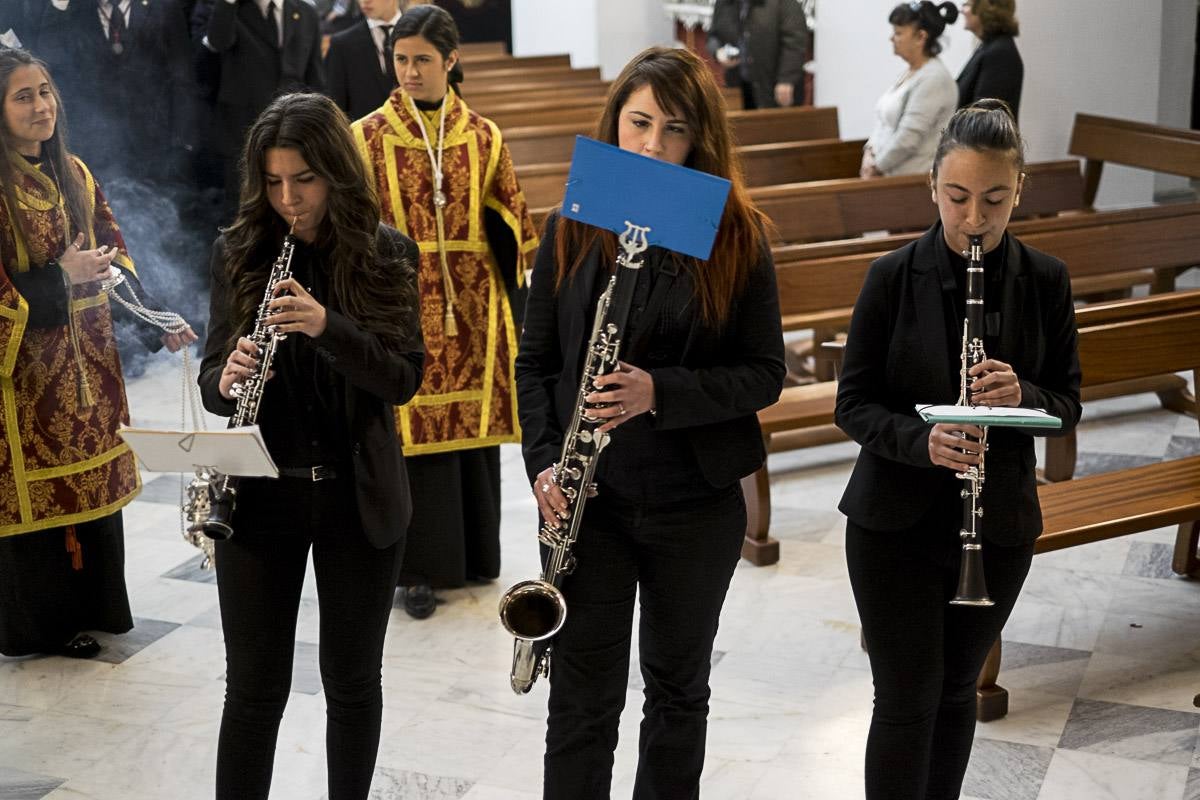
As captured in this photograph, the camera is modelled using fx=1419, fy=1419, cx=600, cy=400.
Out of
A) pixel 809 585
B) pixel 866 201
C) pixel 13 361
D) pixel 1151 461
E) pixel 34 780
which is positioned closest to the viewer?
pixel 34 780

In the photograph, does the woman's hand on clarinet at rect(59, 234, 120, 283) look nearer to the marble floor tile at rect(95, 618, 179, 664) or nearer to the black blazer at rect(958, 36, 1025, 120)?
the marble floor tile at rect(95, 618, 179, 664)

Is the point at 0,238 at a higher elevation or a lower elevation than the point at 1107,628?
higher

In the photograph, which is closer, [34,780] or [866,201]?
[34,780]

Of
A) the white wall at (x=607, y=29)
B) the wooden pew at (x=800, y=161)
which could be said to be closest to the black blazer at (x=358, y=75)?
the wooden pew at (x=800, y=161)

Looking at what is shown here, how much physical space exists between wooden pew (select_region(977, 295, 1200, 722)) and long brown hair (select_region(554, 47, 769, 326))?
5.15 feet

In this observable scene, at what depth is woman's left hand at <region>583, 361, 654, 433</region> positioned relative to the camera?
226 cm

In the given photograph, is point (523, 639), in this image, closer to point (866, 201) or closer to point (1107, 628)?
point (1107, 628)

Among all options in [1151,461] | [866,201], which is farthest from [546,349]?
[866,201]

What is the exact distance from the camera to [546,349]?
2.52 m

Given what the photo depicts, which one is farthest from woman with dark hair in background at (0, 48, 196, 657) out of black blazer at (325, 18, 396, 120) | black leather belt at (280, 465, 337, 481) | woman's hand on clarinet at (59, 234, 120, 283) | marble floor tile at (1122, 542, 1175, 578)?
marble floor tile at (1122, 542, 1175, 578)

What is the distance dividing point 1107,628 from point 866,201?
9.22ft

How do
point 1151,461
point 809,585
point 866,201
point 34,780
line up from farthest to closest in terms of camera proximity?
1. point 866,201
2. point 1151,461
3. point 809,585
4. point 34,780

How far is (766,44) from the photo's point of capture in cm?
959

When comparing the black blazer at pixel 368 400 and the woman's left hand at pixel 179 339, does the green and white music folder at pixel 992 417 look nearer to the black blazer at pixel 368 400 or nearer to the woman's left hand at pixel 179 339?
the black blazer at pixel 368 400
